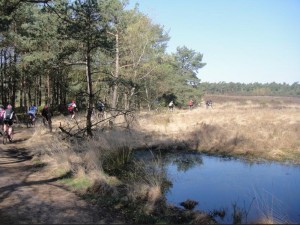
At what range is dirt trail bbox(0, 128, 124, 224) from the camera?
23.2 ft

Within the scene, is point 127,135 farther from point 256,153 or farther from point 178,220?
point 178,220

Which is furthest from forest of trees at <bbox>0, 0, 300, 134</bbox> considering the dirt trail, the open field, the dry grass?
the dirt trail

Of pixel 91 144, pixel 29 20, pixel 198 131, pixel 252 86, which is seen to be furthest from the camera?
pixel 252 86

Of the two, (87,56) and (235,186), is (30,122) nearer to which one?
(87,56)

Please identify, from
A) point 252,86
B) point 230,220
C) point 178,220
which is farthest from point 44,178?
point 252,86

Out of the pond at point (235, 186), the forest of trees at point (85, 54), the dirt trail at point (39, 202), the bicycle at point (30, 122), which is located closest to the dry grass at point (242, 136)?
the pond at point (235, 186)

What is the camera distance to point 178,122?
964 inches

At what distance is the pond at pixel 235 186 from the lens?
852 centimetres

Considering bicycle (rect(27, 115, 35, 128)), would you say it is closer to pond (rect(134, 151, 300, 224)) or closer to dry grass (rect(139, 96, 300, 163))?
dry grass (rect(139, 96, 300, 163))

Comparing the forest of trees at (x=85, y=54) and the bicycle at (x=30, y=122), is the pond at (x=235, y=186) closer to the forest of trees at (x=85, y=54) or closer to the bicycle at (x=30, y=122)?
the forest of trees at (x=85, y=54)

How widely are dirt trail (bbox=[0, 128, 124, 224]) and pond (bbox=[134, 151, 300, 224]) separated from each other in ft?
8.51

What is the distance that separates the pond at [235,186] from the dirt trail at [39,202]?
2594mm

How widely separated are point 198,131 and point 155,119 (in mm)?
5638

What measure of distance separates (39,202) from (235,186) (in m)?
6.07
